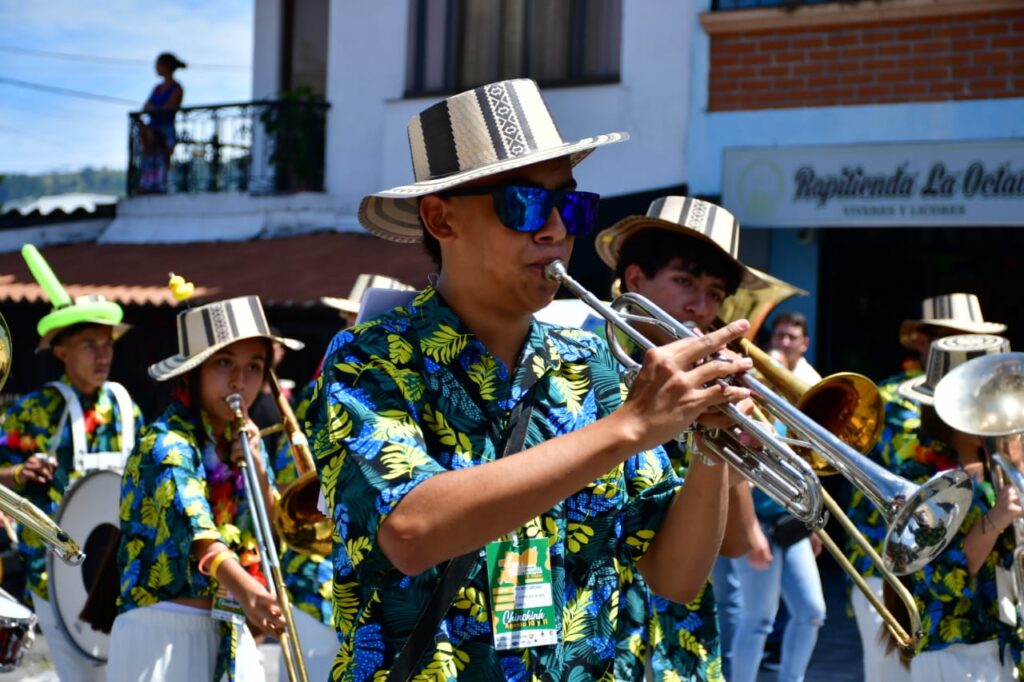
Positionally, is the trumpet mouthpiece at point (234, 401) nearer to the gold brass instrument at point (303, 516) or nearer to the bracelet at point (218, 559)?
the gold brass instrument at point (303, 516)

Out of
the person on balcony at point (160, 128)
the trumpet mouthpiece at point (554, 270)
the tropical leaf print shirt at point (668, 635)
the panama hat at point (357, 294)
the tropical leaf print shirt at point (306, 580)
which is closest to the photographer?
the trumpet mouthpiece at point (554, 270)

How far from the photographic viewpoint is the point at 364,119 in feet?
48.0

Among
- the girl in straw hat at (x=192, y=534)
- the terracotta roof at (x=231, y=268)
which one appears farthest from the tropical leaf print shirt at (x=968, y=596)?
the terracotta roof at (x=231, y=268)

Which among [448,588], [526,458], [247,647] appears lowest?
[247,647]

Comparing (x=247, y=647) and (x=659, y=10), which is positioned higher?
(x=659, y=10)

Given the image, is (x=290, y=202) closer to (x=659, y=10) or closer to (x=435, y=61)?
(x=435, y=61)

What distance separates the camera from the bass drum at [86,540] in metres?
6.42

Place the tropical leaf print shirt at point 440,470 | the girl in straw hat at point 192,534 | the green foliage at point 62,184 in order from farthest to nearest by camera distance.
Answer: the green foliage at point 62,184, the girl in straw hat at point 192,534, the tropical leaf print shirt at point 440,470

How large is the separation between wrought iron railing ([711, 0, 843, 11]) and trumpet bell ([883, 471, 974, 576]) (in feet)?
29.5

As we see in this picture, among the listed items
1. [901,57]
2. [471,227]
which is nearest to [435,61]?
[901,57]

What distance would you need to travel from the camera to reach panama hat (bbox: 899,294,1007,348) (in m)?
7.46

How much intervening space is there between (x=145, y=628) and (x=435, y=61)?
380 inches

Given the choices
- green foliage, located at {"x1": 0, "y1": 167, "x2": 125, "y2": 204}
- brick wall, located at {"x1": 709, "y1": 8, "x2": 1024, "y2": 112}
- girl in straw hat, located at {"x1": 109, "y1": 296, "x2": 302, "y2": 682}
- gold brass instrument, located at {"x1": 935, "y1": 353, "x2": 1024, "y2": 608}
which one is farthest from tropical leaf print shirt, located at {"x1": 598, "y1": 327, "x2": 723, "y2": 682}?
green foliage, located at {"x1": 0, "y1": 167, "x2": 125, "y2": 204}

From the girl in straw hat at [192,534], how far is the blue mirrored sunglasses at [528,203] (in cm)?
260
